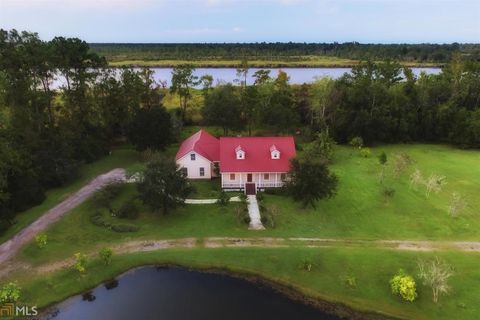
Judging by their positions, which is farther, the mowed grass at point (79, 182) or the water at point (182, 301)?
the mowed grass at point (79, 182)

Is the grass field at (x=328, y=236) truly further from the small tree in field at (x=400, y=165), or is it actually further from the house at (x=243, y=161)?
the house at (x=243, y=161)

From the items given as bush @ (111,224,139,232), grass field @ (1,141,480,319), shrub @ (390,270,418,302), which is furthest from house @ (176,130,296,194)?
shrub @ (390,270,418,302)

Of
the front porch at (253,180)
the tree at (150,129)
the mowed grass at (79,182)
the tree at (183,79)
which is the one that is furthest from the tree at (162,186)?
the tree at (183,79)

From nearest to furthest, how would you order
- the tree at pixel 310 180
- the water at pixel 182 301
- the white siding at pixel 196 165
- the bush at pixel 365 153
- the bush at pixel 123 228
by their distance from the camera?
the water at pixel 182 301
the bush at pixel 123 228
the tree at pixel 310 180
the white siding at pixel 196 165
the bush at pixel 365 153

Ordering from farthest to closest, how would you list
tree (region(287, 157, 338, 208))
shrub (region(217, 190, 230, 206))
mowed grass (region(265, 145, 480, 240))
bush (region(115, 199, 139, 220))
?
shrub (region(217, 190, 230, 206)) → tree (region(287, 157, 338, 208)) → bush (region(115, 199, 139, 220)) → mowed grass (region(265, 145, 480, 240))

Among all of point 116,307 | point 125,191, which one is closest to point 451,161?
point 125,191

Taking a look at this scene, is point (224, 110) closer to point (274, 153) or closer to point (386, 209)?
point (274, 153)

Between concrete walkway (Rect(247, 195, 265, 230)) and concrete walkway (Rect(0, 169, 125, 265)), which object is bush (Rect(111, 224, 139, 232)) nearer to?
concrete walkway (Rect(0, 169, 125, 265))
